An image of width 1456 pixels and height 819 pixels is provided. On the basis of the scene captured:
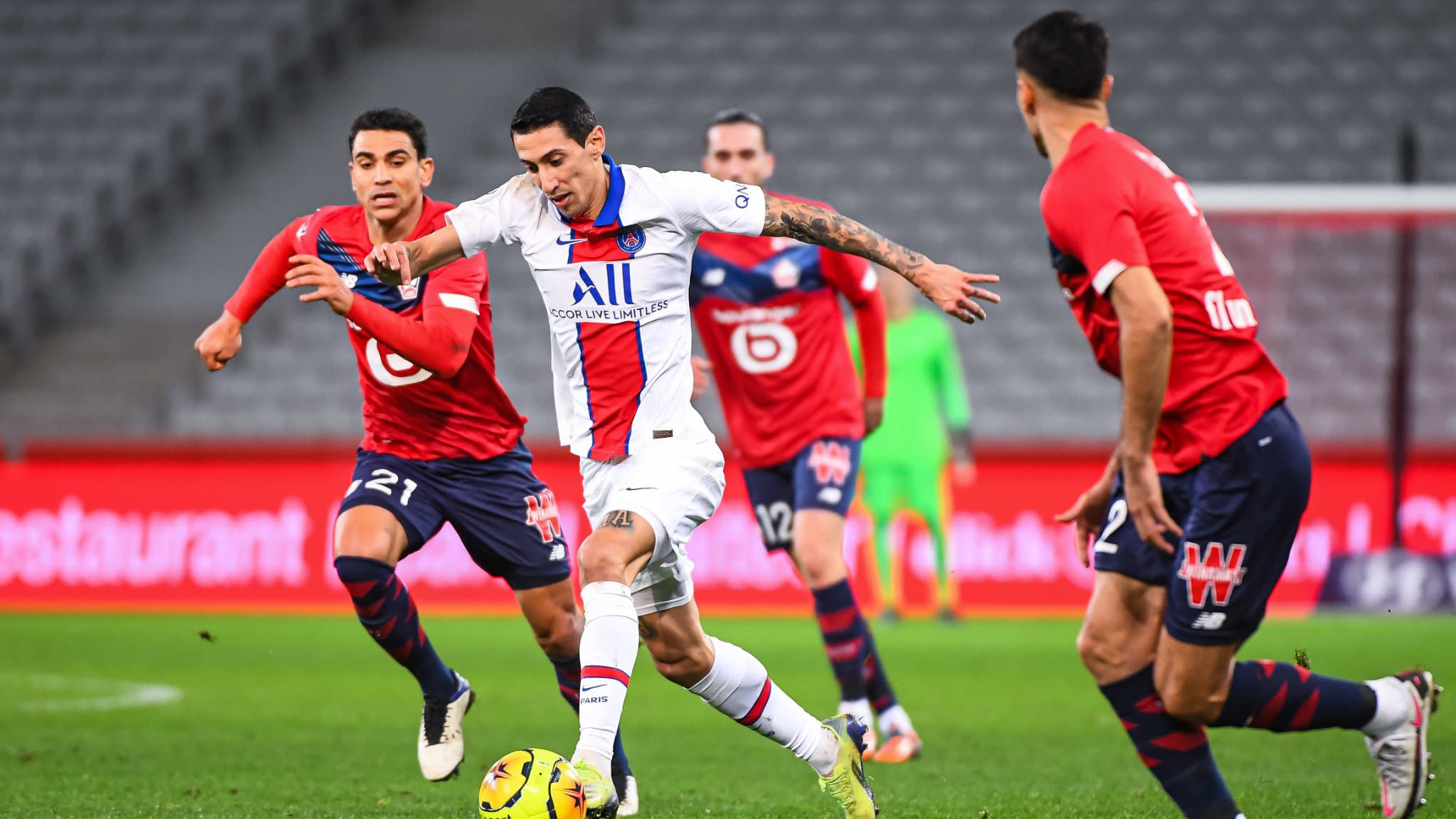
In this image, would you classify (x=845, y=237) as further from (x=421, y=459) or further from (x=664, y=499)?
(x=421, y=459)

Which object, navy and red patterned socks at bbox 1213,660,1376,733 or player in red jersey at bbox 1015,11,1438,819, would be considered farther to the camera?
navy and red patterned socks at bbox 1213,660,1376,733

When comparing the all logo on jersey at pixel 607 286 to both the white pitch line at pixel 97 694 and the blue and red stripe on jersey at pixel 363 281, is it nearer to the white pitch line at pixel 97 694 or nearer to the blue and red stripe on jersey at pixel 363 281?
the blue and red stripe on jersey at pixel 363 281

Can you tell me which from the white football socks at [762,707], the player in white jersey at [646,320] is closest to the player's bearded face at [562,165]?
the player in white jersey at [646,320]

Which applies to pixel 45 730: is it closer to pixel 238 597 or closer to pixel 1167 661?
pixel 1167 661

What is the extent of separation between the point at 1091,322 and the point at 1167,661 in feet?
2.95

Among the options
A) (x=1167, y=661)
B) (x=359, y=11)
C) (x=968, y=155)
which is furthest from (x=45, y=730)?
(x=359, y=11)

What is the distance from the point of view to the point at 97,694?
8.64 meters

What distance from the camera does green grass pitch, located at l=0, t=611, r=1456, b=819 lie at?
5.45 meters

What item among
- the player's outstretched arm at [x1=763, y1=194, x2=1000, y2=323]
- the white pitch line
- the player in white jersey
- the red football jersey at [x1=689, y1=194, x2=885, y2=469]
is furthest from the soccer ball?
the white pitch line

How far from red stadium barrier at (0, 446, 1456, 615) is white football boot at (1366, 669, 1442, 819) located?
8.60m

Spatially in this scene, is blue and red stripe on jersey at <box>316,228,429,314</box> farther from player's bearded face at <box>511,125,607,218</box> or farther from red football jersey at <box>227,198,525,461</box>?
player's bearded face at <box>511,125,607,218</box>

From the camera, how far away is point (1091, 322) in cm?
435

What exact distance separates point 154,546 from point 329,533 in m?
1.55

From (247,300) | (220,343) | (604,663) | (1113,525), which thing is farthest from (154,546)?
(1113,525)
